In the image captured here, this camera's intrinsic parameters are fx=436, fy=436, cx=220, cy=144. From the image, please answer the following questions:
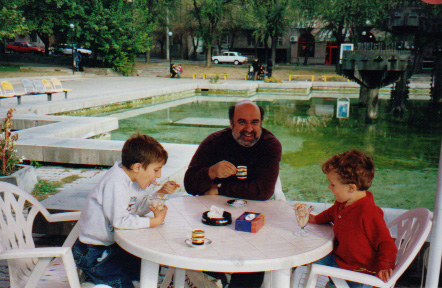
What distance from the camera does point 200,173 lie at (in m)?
3.25

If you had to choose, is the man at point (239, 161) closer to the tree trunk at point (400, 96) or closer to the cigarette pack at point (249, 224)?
the cigarette pack at point (249, 224)

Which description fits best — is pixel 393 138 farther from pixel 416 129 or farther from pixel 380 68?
pixel 380 68

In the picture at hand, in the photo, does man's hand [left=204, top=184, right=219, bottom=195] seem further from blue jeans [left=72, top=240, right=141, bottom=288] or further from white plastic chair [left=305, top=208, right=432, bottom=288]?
white plastic chair [left=305, top=208, right=432, bottom=288]

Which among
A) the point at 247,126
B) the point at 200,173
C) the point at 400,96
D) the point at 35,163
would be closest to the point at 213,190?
the point at 200,173

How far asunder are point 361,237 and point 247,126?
4.38 feet

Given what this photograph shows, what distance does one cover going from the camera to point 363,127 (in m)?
13.5

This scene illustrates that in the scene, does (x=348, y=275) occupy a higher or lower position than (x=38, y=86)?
lower

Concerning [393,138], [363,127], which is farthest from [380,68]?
[393,138]

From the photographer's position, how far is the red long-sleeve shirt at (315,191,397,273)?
2.40 metres

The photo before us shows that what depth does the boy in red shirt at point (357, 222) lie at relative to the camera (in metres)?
2.41

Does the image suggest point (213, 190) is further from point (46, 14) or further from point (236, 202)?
point (46, 14)

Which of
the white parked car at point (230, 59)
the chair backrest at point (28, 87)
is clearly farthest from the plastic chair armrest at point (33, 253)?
the white parked car at point (230, 59)

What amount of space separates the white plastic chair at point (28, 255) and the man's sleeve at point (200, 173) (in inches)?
34.0

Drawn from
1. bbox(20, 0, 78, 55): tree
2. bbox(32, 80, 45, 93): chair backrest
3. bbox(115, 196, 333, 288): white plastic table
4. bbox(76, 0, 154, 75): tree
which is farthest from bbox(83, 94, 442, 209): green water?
bbox(20, 0, 78, 55): tree
